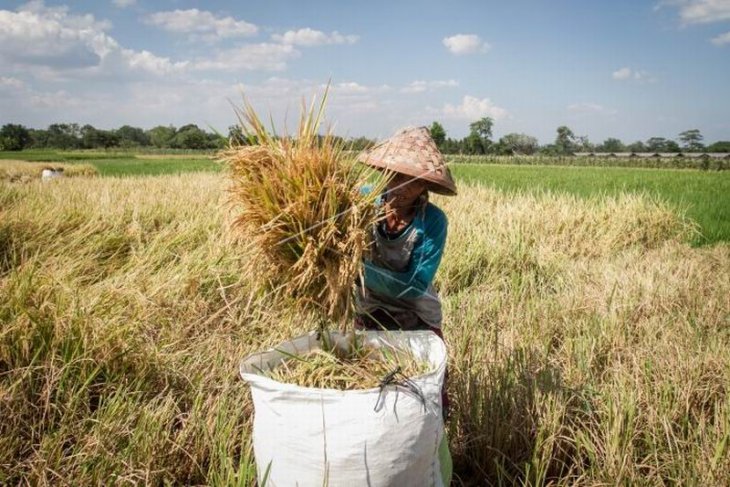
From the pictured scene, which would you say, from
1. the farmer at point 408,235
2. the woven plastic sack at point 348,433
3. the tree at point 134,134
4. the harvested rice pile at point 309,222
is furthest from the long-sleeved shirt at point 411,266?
the tree at point 134,134

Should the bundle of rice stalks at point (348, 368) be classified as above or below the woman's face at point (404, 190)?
below

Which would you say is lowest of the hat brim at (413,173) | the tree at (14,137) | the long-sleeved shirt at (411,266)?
the long-sleeved shirt at (411,266)

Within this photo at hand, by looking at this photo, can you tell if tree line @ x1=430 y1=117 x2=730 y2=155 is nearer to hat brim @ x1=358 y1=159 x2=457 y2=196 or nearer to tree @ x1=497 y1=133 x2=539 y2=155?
tree @ x1=497 y1=133 x2=539 y2=155

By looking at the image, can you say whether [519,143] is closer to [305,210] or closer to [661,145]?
[661,145]

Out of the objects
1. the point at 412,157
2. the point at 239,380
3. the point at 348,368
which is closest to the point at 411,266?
the point at 412,157

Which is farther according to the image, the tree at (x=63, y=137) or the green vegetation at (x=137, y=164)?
the tree at (x=63, y=137)

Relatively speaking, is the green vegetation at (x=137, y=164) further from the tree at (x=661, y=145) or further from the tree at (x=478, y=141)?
the tree at (x=661, y=145)

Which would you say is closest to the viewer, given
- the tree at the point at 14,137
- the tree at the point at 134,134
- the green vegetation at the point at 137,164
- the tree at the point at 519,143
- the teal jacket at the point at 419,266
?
the teal jacket at the point at 419,266

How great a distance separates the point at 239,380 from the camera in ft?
7.54

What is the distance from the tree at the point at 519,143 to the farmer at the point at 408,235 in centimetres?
5935

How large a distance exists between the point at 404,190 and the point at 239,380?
1.19 metres

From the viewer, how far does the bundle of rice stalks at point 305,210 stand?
55.4 inches

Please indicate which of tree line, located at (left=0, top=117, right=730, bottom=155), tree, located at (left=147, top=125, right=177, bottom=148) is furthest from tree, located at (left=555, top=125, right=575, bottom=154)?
tree, located at (left=147, top=125, right=177, bottom=148)

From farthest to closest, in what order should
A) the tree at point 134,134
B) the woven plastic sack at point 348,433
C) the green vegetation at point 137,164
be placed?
the tree at point 134,134 < the green vegetation at point 137,164 < the woven plastic sack at point 348,433
